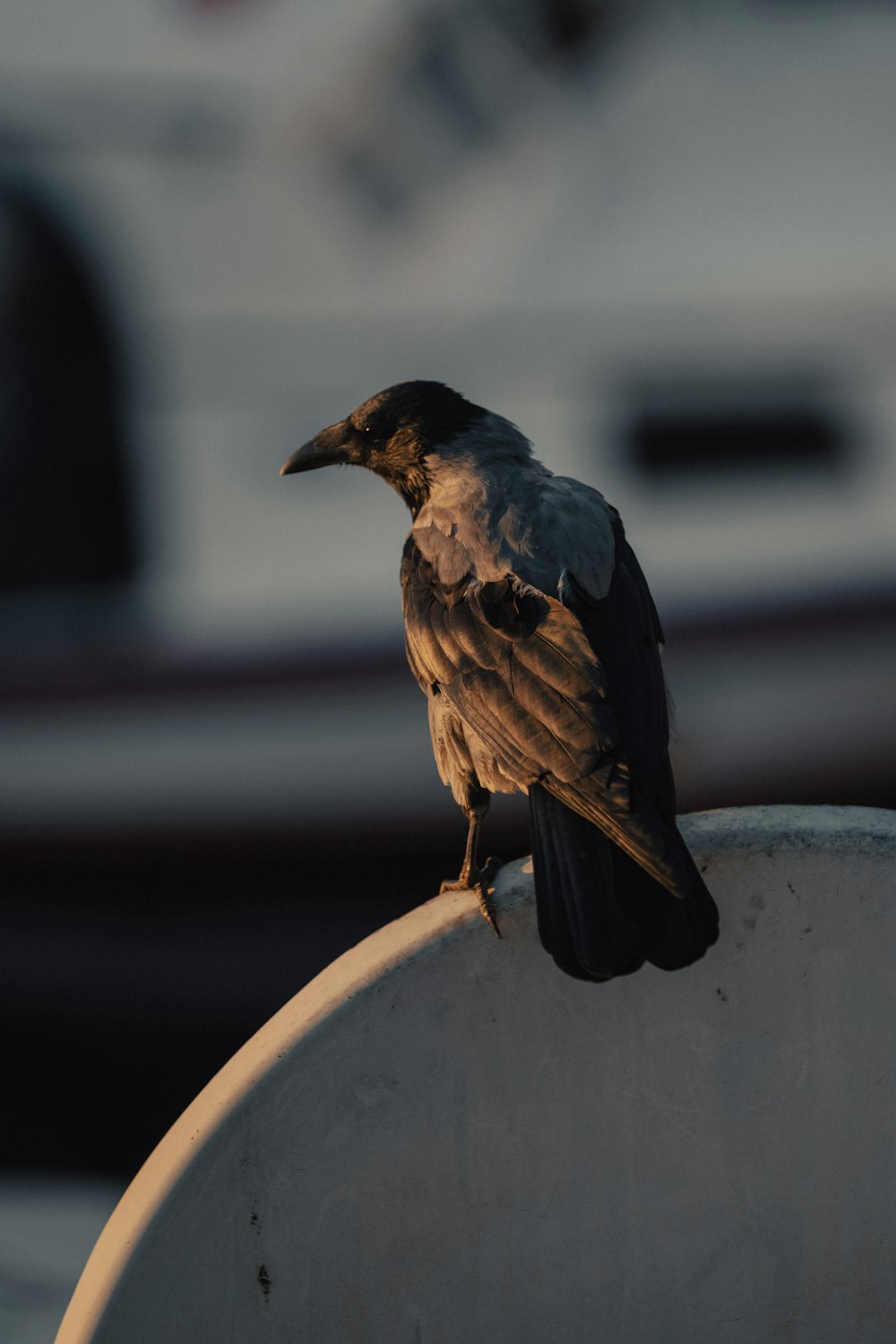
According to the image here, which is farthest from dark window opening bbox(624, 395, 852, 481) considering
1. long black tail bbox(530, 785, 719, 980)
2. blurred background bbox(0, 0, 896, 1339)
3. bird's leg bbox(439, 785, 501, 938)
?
long black tail bbox(530, 785, 719, 980)

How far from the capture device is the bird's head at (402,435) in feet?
7.89

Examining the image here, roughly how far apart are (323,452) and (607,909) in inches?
54.0

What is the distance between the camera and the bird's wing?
1524 millimetres

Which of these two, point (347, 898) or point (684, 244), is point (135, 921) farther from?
point (684, 244)

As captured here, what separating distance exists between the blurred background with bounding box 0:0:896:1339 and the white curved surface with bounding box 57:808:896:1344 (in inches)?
93.7

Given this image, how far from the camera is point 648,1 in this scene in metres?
4.37

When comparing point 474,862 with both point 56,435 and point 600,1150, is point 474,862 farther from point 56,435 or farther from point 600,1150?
point 56,435

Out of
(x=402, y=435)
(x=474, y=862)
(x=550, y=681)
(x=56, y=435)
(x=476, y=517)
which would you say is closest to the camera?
(x=550, y=681)

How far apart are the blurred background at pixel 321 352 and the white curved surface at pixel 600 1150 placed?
2.38 metres

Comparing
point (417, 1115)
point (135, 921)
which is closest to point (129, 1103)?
point (135, 921)

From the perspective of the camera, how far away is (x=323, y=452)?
2.53 metres

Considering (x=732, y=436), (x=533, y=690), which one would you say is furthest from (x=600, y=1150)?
(x=732, y=436)

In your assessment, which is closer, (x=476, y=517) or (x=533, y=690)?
(x=533, y=690)

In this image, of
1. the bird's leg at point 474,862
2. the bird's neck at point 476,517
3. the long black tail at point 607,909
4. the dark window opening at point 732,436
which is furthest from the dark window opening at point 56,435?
the long black tail at point 607,909
